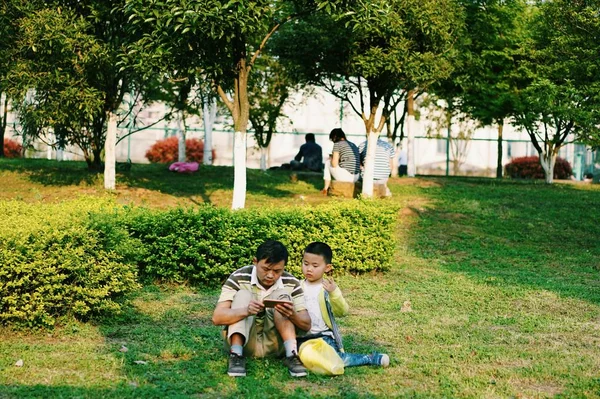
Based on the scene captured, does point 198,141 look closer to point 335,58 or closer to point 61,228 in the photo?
point 335,58

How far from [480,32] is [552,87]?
6670mm

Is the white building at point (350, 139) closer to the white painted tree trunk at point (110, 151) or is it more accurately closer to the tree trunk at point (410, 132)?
the tree trunk at point (410, 132)

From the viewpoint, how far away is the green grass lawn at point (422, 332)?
5.26 m

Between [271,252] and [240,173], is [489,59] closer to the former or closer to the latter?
[240,173]

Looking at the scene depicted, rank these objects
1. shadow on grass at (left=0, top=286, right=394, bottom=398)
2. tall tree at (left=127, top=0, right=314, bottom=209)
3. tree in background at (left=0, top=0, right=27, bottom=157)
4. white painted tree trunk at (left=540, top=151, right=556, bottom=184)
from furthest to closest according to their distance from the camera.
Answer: white painted tree trunk at (left=540, top=151, right=556, bottom=184), tree in background at (left=0, top=0, right=27, bottom=157), tall tree at (left=127, top=0, right=314, bottom=209), shadow on grass at (left=0, top=286, right=394, bottom=398)

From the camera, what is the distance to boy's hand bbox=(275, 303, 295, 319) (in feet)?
18.3

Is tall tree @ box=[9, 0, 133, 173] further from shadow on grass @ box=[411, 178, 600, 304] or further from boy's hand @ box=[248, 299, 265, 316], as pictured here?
boy's hand @ box=[248, 299, 265, 316]

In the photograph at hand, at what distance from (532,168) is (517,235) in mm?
19626

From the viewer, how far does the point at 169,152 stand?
109ft

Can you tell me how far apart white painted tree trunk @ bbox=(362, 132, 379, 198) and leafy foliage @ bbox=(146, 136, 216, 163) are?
18.4 meters

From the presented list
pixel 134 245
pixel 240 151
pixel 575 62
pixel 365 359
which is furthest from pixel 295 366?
pixel 575 62

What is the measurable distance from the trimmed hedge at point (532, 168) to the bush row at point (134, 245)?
74.9 feet

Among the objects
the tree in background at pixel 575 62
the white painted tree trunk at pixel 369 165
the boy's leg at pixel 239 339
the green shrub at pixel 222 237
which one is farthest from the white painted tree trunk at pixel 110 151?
the boy's leg at pixel 239 339

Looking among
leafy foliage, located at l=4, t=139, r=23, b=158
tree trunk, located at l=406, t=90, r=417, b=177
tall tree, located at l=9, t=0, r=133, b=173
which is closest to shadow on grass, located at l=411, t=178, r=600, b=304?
tree trunk, located at l=406, t=90, r=417, b=177
